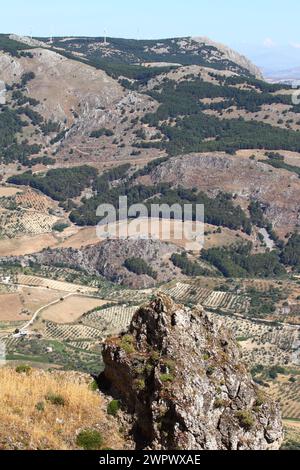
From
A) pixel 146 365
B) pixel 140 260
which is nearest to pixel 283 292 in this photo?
pixel 140 260

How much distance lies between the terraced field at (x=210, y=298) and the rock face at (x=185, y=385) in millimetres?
103399


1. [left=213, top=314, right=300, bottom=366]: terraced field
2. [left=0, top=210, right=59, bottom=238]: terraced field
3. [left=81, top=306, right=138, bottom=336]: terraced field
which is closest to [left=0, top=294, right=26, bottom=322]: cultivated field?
[left=81, top=306, right=138, bottom=336]: terraced field

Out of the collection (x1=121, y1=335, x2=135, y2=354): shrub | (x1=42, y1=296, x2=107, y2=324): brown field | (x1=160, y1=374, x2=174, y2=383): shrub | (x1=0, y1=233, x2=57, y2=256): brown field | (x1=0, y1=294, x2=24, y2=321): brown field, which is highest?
(x1=121, y1=335, x2=135, y2=354): shrub

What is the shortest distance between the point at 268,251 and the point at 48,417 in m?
159

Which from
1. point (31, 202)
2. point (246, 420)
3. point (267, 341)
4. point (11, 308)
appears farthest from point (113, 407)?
point (31, 202)

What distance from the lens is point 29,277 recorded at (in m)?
140

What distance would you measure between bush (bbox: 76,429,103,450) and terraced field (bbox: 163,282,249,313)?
105698 mm

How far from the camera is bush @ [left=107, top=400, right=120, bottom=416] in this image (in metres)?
22.8

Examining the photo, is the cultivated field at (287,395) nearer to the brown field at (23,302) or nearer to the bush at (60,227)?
the brown field at (23,302)

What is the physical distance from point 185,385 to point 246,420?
6.49ft

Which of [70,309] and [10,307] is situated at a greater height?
[10,307]

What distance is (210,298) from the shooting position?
5305 inches

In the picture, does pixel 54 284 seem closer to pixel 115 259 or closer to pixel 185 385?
pixel 115 259

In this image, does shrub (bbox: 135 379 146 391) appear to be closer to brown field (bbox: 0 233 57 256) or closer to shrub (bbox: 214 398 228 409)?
shrub (bbox: 214 398 228 409)
